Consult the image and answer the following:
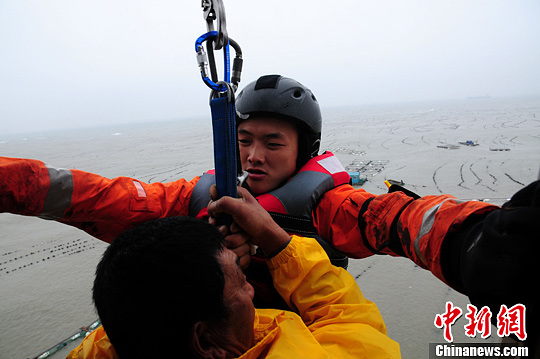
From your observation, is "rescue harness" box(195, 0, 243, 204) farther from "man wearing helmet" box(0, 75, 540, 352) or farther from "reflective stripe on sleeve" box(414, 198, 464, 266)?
"reflective stripe on sleeve" box(414, 198, 464, 266)

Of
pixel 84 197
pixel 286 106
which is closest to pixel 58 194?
pixel 84 197

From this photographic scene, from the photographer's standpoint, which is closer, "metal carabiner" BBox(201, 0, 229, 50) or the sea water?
"metal carabiner" BBox(201, 0, 229, 50)

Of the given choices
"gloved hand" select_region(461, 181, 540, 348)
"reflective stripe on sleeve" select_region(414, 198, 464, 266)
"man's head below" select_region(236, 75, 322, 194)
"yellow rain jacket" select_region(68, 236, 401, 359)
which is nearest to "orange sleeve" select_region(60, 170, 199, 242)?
"man's head below" select_region(236, 75, 322, 194)

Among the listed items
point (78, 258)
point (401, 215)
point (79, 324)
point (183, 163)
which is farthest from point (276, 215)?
point (183, 163)

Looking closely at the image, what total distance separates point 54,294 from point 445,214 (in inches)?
145

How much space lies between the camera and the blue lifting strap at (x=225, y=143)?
1.13 metres

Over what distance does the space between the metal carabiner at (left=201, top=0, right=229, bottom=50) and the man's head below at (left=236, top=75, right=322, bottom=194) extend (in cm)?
81

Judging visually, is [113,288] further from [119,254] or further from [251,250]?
[251,250]

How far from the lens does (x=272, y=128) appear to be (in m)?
1.90

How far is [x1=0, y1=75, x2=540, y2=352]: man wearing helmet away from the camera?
2.24ft

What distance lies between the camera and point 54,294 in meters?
3.14

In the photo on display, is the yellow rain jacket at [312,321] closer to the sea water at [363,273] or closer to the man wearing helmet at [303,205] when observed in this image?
the man wearing helmet at [303,205]

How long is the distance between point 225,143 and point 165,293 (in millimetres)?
565

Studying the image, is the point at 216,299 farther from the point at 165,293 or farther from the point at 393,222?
the point at 393,222
